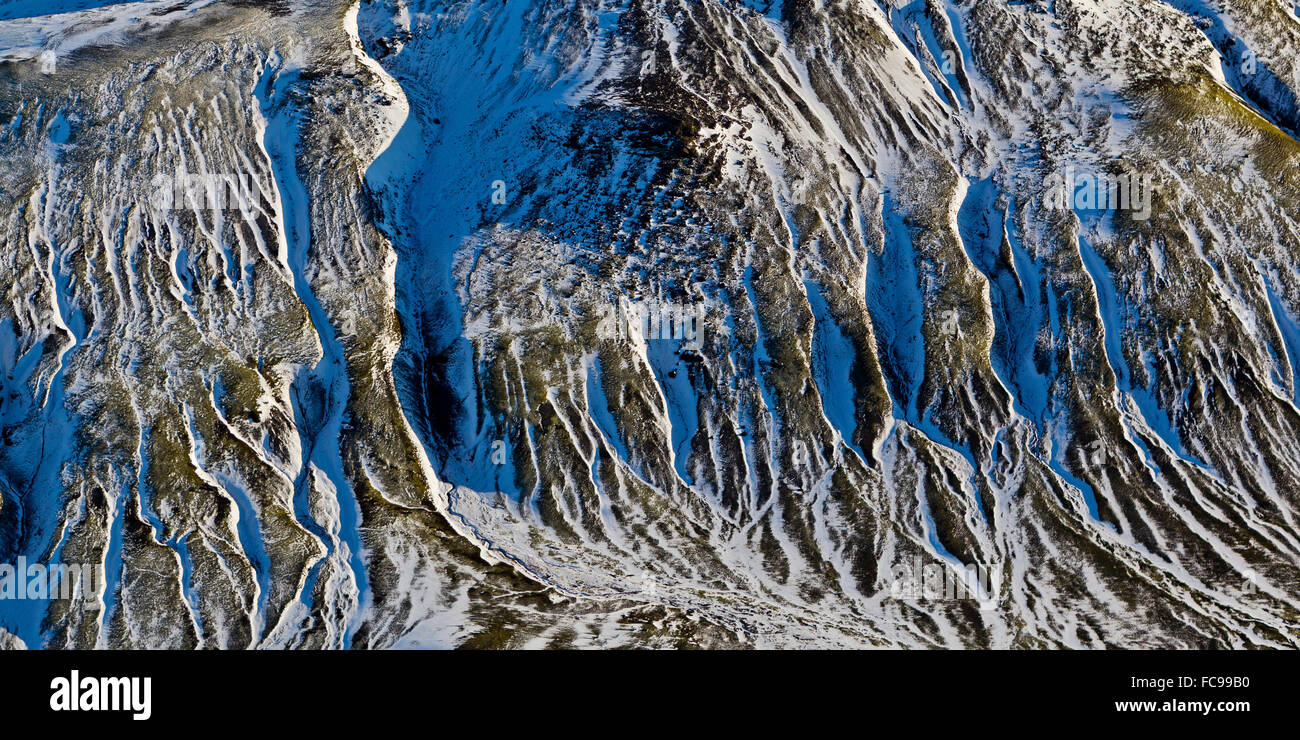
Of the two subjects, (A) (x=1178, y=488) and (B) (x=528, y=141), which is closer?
(A) (x=1178, y=488)

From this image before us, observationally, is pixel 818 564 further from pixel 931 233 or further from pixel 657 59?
pixel 657 59

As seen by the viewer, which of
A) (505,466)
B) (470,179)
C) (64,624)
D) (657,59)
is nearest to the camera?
(64,624)

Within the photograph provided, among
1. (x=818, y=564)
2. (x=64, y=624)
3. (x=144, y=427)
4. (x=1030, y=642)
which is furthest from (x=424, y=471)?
(x=1030, y=642)

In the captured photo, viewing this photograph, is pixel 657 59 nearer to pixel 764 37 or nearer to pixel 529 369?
pixel 764 37

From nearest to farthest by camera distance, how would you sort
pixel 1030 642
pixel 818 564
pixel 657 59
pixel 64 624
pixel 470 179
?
pixel 64 624, pixel 1030 642, pixel 818 564, pixel 470 179, pixel 657 59

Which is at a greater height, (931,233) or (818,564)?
(931,233)

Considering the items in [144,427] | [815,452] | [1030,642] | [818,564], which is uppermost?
[144,427]

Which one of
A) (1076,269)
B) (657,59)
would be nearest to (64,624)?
(657,59)
